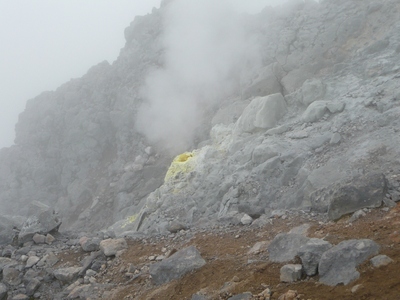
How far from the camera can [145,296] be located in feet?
27.6

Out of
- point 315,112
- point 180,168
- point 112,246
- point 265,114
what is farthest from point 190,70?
point 112,246

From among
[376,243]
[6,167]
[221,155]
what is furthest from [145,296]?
[6,167]

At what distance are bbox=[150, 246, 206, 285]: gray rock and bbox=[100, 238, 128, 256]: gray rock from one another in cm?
291

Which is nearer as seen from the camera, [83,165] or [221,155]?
[221,155]

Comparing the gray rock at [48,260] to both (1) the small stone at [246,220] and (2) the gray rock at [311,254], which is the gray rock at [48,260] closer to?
(1) the small stone at [246,220]

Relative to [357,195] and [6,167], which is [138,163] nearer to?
[6,167]

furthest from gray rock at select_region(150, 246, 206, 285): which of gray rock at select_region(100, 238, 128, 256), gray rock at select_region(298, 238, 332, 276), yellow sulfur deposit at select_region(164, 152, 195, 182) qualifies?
yellow sulfur deposit at select_region(164, 152, 195, 182)

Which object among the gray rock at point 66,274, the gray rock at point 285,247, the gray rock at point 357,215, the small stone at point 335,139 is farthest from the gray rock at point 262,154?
the gray rock at point 66,274

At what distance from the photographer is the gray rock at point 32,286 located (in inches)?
415

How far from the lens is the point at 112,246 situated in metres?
11.6

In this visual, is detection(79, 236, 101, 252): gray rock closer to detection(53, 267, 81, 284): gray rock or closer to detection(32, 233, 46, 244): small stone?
detection(53, 267, 81, 284): gray rock

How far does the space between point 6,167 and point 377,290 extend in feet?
136

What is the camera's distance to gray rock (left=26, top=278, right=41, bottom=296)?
10547 mm

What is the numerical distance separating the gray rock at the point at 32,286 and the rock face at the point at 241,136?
2905mm
